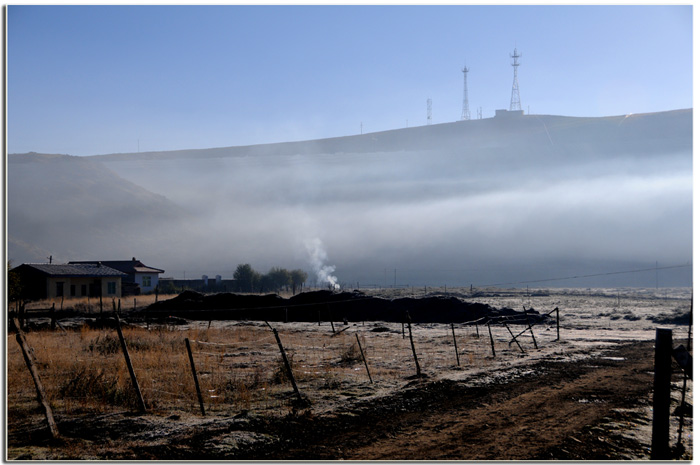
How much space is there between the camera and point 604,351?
27.1 m

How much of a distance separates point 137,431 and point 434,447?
5.19 meters

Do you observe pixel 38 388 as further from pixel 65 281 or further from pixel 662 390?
pixel 65 281

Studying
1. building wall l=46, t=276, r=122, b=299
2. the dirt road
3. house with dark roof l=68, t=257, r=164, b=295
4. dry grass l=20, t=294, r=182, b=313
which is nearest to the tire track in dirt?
the dirt road

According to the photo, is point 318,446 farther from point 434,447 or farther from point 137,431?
point 137,431

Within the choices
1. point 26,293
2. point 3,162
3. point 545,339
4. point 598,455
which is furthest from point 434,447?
point 26,293

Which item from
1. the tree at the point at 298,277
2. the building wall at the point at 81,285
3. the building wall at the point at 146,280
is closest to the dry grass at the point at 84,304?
the building wall at the point at 81,285

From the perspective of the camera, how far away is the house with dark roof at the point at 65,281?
62094 millimetres

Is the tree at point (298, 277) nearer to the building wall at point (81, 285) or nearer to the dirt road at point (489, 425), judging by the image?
the building wall at point (81, 285)

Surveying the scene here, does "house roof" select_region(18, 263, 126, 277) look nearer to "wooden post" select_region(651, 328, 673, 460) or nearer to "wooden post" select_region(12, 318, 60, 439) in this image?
"wooden post" select_region(12, 318, 60, 439)

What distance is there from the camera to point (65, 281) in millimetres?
64188

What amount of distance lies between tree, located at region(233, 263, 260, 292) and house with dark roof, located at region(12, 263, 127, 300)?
37.8 metres

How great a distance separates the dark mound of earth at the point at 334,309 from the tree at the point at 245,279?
47.2 m

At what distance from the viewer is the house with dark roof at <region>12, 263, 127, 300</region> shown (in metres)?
62.1

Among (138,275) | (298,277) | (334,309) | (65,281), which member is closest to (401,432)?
(334,309)
